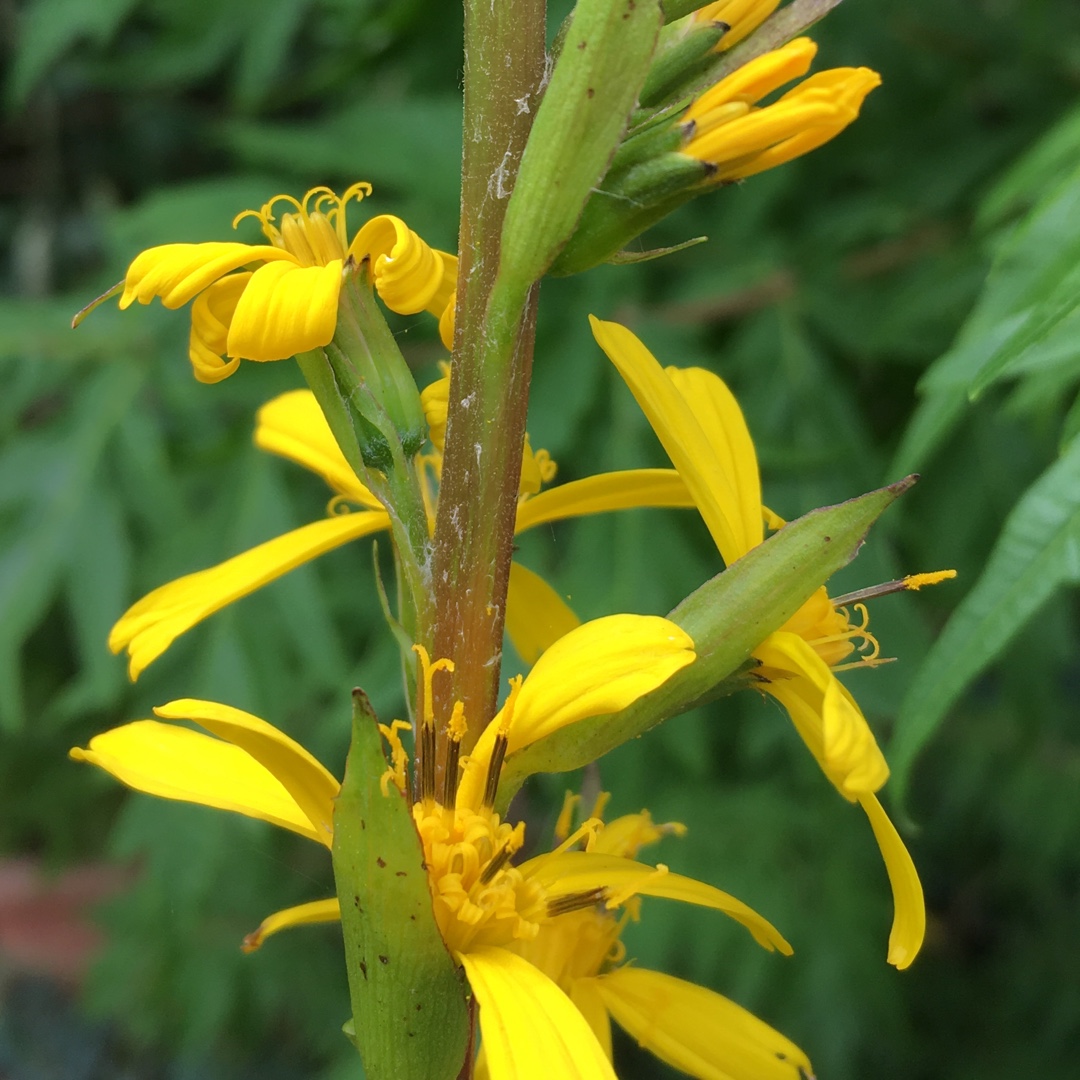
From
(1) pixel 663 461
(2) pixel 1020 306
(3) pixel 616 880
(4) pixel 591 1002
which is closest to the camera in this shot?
(3) pixel 616 880

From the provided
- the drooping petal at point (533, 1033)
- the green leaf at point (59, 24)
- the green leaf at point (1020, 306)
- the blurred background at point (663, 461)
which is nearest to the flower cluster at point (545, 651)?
the drooping petal at point (533, 1033)

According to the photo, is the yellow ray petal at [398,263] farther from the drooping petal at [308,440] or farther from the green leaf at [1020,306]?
the green leaf at [1020,306]

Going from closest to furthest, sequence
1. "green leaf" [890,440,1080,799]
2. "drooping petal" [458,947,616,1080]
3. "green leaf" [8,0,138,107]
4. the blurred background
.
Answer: "drooping petal" [458,947,616,1080], "green leaf" [890,440,1080,799], the blurred background, "green leaf" [8,0,138,107]

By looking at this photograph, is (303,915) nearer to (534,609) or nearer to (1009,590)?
(534,609)

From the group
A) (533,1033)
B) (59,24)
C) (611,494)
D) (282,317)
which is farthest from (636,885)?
(59,24)

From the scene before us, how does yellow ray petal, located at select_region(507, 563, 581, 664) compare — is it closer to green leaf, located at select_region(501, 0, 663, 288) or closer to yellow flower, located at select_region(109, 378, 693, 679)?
yellow flower, located at select_region(109, 378, 693, 679)

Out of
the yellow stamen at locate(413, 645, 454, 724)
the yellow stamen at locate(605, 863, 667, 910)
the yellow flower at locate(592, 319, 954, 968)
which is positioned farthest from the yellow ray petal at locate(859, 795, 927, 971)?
the yellow stamen at locate(413, 645, 454, 724)
